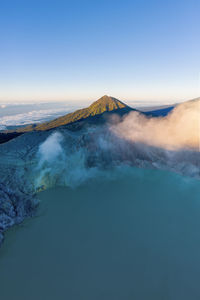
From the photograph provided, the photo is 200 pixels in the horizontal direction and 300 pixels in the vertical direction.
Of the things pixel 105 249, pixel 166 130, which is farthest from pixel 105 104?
pixel 105 249

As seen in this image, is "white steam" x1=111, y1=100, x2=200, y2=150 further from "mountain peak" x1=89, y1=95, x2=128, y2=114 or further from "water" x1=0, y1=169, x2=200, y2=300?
"mountain peak" x1=89, y1=95, x2=128, y2=114

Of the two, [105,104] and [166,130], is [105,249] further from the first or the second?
[105,104]

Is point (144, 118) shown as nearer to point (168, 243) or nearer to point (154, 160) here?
point (154, 160)

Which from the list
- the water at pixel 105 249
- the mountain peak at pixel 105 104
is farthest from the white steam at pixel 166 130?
the mountain peak at pixel 105 104

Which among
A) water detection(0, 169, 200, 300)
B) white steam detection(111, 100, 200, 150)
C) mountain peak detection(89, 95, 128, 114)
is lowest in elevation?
water detection(0, 169, 200, 300)

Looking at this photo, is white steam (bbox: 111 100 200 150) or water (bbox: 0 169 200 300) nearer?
water (bbox: 0 169 200 300)

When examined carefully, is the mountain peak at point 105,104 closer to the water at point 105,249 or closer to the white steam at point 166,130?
the white steam at point 166,130

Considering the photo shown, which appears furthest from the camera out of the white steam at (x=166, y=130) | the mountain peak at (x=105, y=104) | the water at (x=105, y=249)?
the mountain peak at (x=105, y=104)

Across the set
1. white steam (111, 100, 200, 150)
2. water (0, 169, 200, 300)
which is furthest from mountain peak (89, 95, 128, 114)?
water (0, 169, 200, 300)

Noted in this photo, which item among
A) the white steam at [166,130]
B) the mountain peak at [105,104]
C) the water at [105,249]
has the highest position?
the mountain peak at [105,104]
